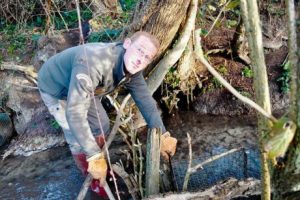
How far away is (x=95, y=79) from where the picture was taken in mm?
2719

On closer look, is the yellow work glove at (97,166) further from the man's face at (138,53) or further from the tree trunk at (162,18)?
the tree trunk at (162,18)

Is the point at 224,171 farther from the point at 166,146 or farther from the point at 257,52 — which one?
the point at 257,52

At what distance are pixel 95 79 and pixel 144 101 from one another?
56 centimetres

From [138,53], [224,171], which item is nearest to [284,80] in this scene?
[224,171]

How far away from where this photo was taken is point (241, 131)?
14.6 ft

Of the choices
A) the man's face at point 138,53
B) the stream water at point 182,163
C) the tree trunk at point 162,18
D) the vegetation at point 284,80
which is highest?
the tree trunk at point 162,18

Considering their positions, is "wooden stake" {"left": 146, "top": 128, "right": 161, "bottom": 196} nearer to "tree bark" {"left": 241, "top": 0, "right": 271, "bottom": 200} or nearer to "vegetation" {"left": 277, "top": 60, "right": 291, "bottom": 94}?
"tree bark" {"left": 241, "top": 0, "right": 271, "bottom": 200}

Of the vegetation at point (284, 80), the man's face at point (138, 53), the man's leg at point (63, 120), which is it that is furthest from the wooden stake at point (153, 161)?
the vegetation at point (284, 80)

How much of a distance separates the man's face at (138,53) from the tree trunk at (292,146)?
51.3 inches

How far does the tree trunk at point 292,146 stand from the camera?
50.3 inches

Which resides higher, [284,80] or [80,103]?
[80,103]

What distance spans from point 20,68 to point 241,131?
9.06 feet

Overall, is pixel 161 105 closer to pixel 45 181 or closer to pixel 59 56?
pixel 45 181

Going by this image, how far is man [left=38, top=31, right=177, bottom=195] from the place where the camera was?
2.63m
